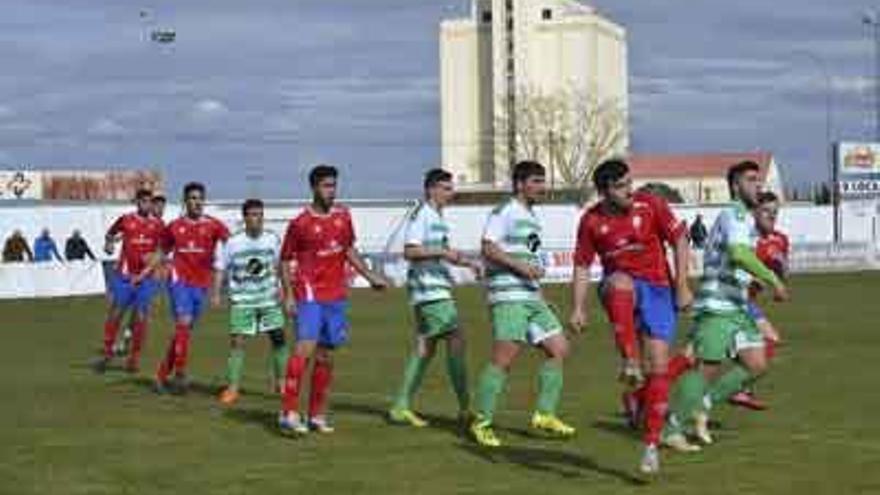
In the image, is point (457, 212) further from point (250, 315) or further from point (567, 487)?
point (567, 487)

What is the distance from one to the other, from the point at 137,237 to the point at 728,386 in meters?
9.32

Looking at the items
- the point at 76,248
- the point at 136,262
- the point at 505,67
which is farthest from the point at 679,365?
the point at 505,67

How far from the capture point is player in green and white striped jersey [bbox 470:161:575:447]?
41.2 ft

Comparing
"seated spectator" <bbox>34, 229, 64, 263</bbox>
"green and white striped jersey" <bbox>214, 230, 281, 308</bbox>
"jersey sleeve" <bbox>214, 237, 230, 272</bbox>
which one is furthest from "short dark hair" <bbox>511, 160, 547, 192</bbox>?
"seated spectator" <bbox>34, 229, 64, 263</bbox>

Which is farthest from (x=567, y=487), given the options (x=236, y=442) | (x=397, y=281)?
(x=397, y=281)

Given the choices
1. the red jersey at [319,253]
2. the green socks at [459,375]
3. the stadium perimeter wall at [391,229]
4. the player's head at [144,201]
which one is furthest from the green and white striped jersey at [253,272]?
the stadium perimeter wall at [391,229]

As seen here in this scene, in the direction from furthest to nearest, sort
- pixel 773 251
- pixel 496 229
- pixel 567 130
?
pixel 567 130 < pixel 773 251 < pixel 496 229

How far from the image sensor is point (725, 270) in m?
12.2

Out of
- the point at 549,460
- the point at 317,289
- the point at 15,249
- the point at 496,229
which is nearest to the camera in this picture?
the point at 549,460

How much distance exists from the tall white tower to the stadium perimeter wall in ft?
315

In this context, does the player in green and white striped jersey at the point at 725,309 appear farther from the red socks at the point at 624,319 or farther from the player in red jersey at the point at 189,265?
the player in red jersey at the point at 189,265

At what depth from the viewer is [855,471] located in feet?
36.6

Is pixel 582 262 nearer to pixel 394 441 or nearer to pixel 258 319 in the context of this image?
pixel 394 441

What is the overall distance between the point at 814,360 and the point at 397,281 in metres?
26.0
